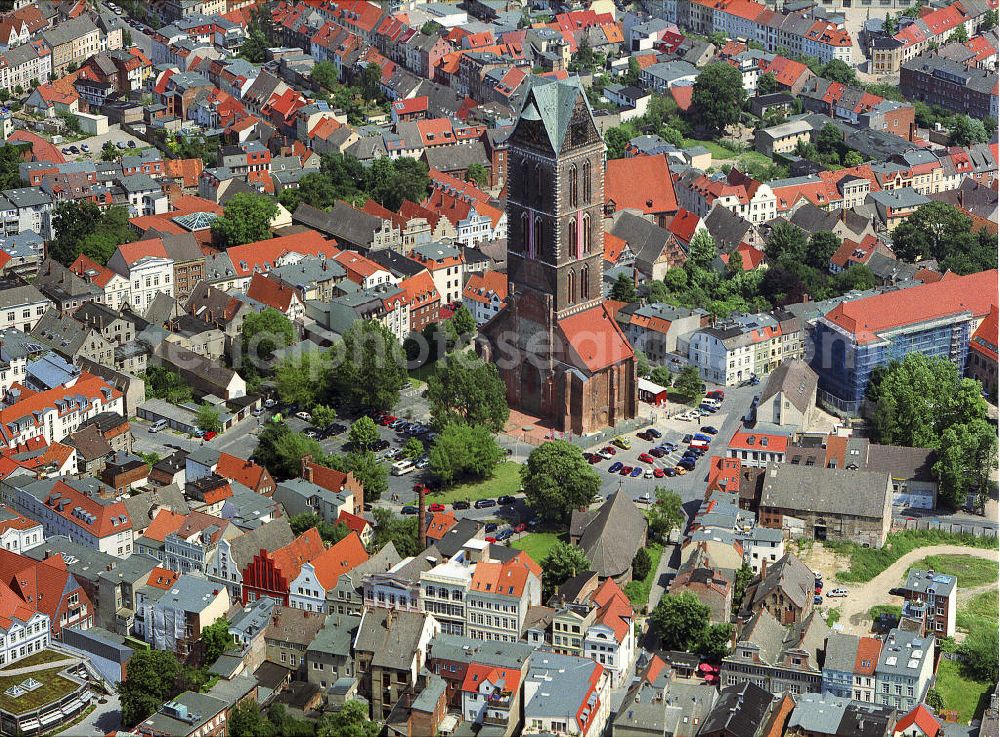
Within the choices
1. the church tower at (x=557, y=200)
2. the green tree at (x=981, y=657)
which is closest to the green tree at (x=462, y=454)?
the church tower at (x=557, y=200)

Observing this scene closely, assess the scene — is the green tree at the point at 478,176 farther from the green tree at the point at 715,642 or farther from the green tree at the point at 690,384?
the green tree at the point at 715,642

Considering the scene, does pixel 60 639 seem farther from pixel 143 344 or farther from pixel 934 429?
pixel 934 429

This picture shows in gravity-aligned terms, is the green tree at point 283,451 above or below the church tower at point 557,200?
below

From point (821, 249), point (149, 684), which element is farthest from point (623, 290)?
point (149, 684)

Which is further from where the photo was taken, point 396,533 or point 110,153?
point 110,153

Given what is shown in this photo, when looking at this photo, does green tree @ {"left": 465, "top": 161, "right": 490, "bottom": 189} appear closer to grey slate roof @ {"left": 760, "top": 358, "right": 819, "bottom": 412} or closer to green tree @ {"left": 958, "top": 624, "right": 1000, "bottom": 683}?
grey slate roof @ {"left": 760, "top": 358, "right": 819, "bottom": 412}

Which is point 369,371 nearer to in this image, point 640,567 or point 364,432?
point 364,432

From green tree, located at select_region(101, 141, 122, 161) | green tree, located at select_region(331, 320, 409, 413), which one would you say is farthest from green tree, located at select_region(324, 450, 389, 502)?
green tree, located at select_region(101, 141, 122, 161)
